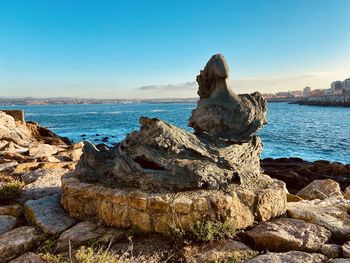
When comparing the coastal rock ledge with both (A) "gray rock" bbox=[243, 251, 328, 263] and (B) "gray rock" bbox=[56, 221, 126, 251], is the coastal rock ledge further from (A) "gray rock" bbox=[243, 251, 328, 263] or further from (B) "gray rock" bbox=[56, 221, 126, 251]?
(A) "gray rock" bbox=[243, 251, 328, 263]

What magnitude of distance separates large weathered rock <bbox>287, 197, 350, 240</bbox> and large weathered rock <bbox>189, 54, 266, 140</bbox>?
5.31 ft

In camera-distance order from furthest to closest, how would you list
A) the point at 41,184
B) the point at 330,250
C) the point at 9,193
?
the point at 41,184 → the point at 9,193 → the point at 330,250

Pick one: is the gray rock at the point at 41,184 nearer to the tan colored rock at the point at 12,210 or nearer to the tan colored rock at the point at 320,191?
the tan colored rock at the point at 12,210

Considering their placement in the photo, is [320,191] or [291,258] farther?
[320,191]

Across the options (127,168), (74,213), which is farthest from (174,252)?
(74,213)

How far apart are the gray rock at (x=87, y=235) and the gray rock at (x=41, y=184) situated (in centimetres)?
178

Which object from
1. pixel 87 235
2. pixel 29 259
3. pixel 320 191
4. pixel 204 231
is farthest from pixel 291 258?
pixel 320 191

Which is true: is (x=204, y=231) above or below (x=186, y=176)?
below

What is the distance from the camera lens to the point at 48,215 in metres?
5.46

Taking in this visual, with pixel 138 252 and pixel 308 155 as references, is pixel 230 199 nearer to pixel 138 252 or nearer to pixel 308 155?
pixel 138 252

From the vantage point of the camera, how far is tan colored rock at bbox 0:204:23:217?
5.77 m

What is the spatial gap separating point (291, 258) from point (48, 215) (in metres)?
3.73

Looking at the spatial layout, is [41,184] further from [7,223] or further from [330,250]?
[330,250]

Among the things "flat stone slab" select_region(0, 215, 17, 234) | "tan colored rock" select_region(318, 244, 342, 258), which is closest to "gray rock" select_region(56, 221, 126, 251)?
"flat stone slab" select_region(0, 215, 17, 234)
